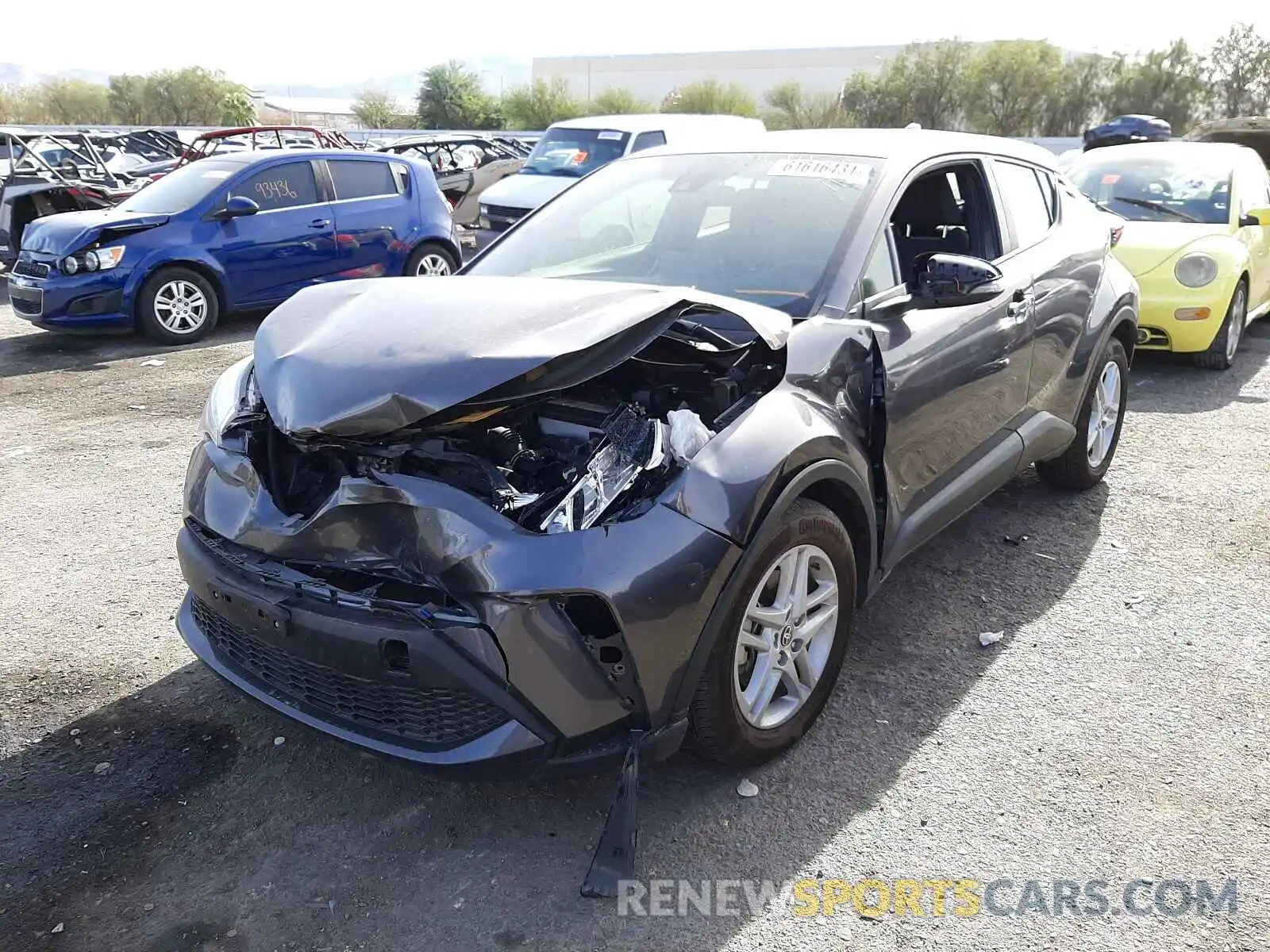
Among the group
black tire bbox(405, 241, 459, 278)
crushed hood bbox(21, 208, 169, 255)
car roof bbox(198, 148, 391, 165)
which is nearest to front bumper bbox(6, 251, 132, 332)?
crushed hood bbox(21, 208, 169, 255)

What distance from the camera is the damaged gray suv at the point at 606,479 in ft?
7.94

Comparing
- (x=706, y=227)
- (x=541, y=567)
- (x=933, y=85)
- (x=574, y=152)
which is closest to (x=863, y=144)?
(x=706, y=227)

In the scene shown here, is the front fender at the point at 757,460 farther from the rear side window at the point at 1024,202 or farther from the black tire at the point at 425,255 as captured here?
the black tire at the point at 425,255

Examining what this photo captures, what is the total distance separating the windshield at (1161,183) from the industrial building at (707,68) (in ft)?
189

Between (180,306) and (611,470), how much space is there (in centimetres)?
796

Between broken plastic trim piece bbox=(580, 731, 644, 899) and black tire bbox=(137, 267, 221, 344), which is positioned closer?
broken plastic trim piece bbox=(580, 731, 644, 899)

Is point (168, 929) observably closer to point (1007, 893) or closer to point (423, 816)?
point (423, 816)

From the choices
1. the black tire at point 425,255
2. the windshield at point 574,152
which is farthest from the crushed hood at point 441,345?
the windshield at point 574,152

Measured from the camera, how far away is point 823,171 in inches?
146

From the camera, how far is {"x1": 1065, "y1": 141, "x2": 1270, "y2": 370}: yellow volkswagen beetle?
7.41m

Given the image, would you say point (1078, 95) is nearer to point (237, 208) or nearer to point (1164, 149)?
point (1164, 149)

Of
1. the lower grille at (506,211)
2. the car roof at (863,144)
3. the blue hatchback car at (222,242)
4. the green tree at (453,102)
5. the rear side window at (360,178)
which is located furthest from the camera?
the green tree at (453,102)

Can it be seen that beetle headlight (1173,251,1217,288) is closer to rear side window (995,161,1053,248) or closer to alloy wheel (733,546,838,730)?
rear side window (995,161,1053,248)

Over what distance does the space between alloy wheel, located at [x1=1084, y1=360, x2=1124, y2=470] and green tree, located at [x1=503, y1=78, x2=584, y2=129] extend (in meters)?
43.8
